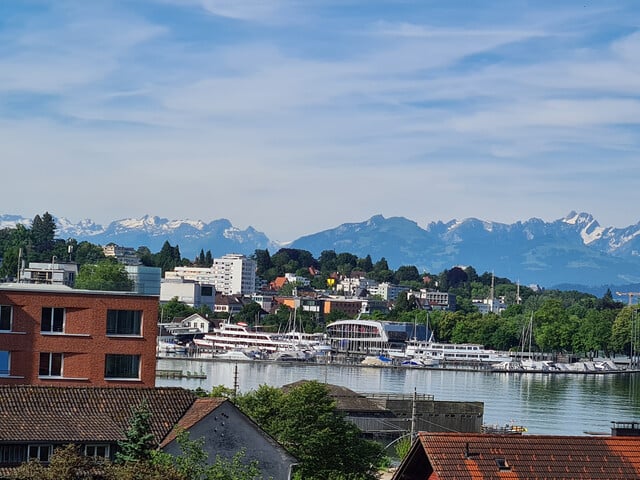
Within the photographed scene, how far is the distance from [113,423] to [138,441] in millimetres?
1307

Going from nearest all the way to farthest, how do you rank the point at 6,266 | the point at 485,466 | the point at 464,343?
the point at 485,466 < the point at 6,266 < the point at 464,343

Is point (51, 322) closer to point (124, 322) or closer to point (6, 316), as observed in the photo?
point (6, 316)

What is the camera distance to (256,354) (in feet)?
516

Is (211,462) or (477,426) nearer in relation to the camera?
(211,462)

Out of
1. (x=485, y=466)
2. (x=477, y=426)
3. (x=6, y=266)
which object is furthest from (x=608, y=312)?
(x=485, y=466)

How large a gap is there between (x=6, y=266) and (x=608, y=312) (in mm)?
98682

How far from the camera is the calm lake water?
77562 millimetres

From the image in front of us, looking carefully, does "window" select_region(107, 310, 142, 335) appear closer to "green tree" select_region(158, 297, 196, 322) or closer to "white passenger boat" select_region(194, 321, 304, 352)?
"white passenger boat" select_region(194, 321, 304, 352)

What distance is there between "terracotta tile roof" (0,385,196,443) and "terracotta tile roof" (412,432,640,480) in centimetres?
666

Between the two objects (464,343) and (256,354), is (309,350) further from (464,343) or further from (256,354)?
(464,343)

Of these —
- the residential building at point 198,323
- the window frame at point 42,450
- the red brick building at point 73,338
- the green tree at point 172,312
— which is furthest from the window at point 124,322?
the green tree at point 172,312

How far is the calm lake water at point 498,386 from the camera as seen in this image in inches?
3054

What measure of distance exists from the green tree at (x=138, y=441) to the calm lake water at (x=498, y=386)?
1504 inches

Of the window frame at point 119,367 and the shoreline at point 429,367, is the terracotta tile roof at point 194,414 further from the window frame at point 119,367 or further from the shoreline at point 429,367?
the shoreline at point 429,367
